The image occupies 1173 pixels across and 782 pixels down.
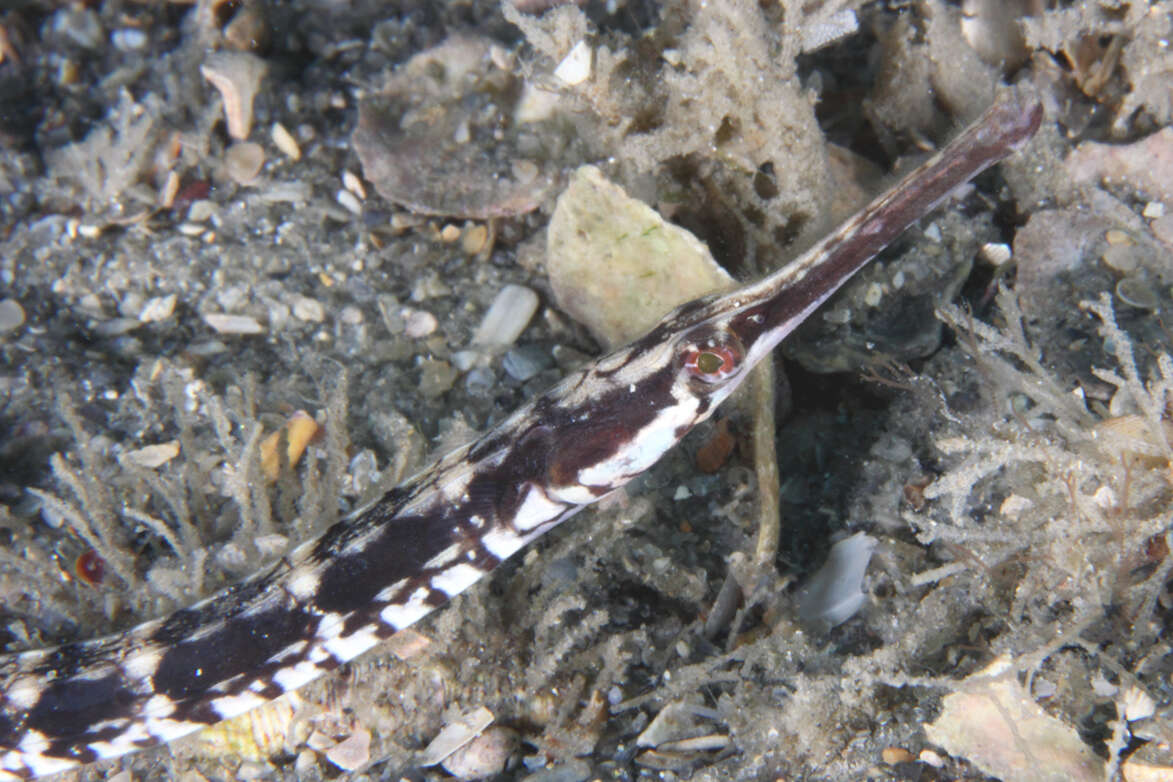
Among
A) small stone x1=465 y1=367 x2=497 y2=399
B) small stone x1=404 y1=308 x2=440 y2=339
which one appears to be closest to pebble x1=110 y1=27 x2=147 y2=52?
small stone x1=404 y1=308 x2=440 y2=339

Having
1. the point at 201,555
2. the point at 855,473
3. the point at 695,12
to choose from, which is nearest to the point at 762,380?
the point at 855,473

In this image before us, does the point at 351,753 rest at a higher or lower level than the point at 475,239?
lower

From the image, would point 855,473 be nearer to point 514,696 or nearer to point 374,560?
point 514,696

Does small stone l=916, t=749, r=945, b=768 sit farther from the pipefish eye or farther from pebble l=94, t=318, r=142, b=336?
pebble l=94, t=318, r=142, b=336

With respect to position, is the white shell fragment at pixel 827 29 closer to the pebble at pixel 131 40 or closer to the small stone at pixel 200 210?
the small stone at pixel 200 210

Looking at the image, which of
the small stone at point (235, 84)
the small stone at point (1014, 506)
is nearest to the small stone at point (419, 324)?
the small stone at point (235, 84)

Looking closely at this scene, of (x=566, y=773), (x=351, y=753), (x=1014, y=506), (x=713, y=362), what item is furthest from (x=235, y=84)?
(x=1014, y=506)

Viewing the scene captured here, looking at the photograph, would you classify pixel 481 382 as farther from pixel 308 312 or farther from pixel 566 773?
pixel 566 773
